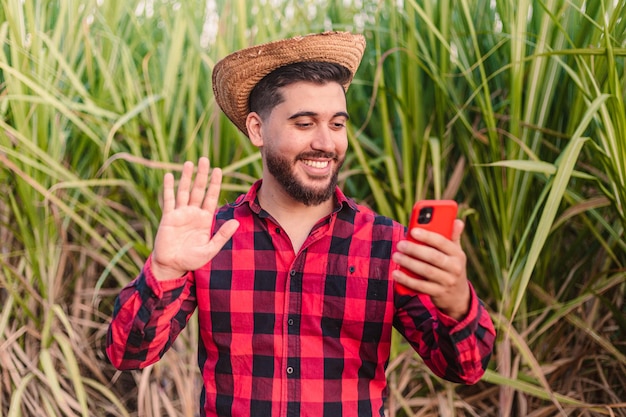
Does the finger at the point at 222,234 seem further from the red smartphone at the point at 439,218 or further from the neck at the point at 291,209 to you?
the red smartphone at the point at 439,218

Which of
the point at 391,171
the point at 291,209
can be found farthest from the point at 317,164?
the point at 391,171

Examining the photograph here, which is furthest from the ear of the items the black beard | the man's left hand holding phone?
the man's left hand holding phone

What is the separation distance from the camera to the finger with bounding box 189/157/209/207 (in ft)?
4.16

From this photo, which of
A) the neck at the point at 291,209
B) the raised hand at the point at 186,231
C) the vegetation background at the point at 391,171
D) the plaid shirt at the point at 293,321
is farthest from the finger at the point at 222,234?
the vegetation background at the point at 391,171

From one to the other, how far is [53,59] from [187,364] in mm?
1000

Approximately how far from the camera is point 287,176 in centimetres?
142

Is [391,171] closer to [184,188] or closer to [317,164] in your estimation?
[317,164]

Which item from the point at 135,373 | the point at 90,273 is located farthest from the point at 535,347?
the point at 90,273

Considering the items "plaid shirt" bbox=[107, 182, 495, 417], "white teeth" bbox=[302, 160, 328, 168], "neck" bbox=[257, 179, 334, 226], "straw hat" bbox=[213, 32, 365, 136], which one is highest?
"straw hat" bbox=[213, 32, 365, 136]

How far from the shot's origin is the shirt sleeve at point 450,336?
1146mm

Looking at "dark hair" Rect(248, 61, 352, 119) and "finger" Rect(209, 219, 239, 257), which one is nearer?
"finger" Rect(209, 219, 239, 257)

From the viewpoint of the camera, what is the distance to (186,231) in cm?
127

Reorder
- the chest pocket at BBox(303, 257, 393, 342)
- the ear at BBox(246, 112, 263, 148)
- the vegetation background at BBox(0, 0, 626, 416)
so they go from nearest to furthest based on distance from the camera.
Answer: the chest pocket at BBox(303, 257, 393, 342)
the ear at BBox(246, 112, 263, 148)
the vegetation background at BBox(0, 0, 626, 416)

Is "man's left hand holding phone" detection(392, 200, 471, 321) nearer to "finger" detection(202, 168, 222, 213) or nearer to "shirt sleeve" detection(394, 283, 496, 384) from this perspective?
"shirt sleeve" detection(394, 283, 496, 384)
